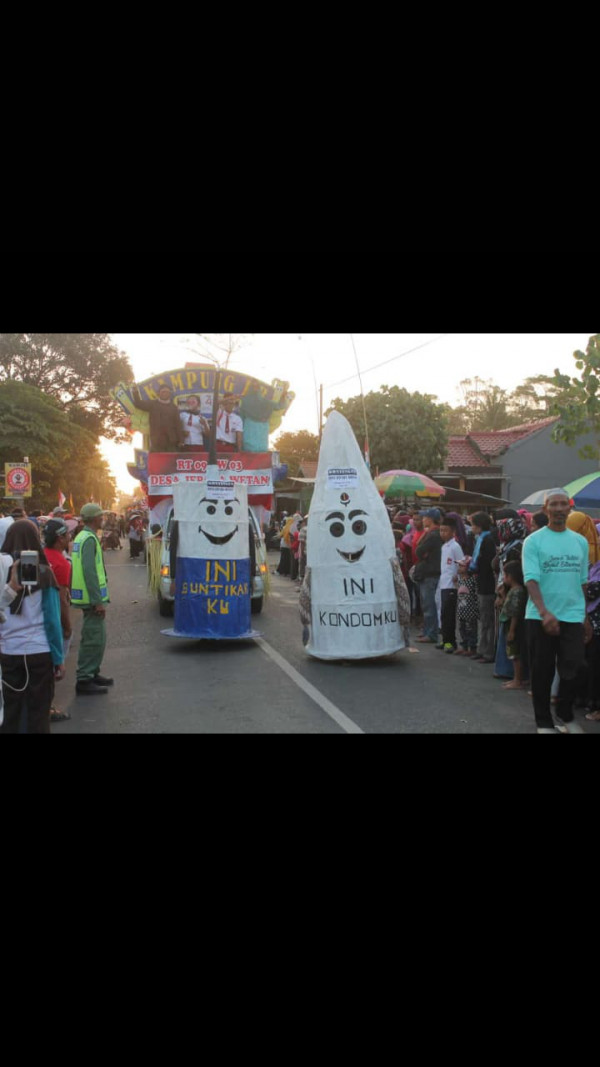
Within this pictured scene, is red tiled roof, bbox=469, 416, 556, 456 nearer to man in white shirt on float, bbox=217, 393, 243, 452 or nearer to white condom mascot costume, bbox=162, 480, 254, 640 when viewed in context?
man in white shirt on float, bbox=217, 393, 243, 452

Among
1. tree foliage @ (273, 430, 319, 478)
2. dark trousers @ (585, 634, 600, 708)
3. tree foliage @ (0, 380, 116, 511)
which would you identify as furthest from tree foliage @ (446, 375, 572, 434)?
dark trousers @ (585, 634, 600, 708)

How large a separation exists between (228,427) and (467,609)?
21.3ft

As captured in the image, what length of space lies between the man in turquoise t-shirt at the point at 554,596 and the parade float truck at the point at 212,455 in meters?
7.75

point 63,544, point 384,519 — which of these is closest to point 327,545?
point 384,519

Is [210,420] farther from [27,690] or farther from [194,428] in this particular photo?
[27,690]

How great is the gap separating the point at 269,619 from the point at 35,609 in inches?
320

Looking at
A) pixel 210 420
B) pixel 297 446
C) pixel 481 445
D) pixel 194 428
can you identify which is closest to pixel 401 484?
pixel 210 420

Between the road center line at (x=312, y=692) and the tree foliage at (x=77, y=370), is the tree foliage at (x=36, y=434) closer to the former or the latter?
the tree foliage at (x=77, y=370)

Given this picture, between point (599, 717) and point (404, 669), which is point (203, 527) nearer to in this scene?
point (404, 669)

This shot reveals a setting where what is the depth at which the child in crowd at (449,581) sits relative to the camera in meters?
9.96

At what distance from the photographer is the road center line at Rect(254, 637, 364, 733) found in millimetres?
6605

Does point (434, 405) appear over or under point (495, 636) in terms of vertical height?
over

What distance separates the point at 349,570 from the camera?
9.08 metres

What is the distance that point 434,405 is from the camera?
1179 inches
